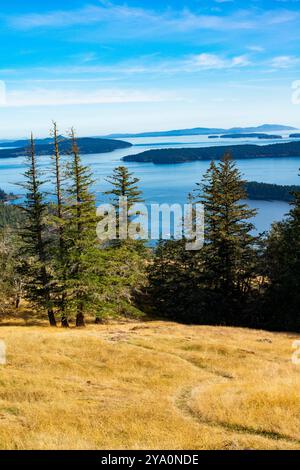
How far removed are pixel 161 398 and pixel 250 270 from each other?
34.3 m

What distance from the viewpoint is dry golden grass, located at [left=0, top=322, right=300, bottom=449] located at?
1422 cm

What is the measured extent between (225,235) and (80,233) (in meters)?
19.0

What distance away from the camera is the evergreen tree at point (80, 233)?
3509 cm

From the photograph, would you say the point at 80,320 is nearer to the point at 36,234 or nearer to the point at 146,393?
the point at 36,234

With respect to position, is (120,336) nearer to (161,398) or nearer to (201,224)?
(161,398)

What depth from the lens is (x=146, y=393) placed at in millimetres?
19328

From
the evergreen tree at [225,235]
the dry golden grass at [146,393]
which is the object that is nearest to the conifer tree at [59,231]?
the dry golden grass at [146,393]

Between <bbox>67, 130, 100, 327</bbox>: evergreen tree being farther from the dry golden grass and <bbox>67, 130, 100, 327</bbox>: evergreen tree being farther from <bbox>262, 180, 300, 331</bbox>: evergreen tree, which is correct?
<bbox>262, 180, 300, 331</bbox>: evergreen tree

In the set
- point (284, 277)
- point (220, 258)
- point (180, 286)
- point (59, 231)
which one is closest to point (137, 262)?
point (220, 258)

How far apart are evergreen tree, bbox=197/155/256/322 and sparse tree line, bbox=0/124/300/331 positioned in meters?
0.12

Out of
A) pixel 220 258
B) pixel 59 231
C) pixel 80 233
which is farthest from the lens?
pixel 220 258

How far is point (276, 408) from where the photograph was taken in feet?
53.7
